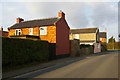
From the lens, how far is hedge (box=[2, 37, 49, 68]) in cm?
951

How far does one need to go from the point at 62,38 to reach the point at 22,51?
33.1 feet

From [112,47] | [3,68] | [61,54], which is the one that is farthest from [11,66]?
[112,47]

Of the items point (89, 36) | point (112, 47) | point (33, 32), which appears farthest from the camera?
point (112, 47)

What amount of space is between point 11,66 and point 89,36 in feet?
125

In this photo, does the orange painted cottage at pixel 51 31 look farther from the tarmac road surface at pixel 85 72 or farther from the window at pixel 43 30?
the tarmac road surface at pixel 85 72

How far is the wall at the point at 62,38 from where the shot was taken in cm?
1919

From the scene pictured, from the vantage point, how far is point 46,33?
66.2ft

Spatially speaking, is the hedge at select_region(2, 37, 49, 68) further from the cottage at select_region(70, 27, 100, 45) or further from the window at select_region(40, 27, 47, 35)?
the cottage at select_region(70, 27, 100, 45)

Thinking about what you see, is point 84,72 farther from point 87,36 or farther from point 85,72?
point 87,36

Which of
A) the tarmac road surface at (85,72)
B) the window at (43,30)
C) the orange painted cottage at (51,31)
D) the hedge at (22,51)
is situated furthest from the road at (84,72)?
the window at (43,30)

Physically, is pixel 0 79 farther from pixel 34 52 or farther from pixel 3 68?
pixel 34 52

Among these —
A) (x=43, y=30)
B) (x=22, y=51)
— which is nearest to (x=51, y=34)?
(x=43, y=30)

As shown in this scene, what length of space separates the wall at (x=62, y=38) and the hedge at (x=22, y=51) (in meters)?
4.16

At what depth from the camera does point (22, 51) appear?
1130cm
